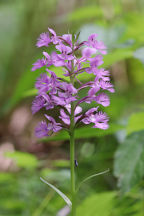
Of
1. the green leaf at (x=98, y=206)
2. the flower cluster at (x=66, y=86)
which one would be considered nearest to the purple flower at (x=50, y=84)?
the flower cluster at (x=66, y=86)

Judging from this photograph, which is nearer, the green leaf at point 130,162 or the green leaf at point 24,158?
the green leaf at point 130,162

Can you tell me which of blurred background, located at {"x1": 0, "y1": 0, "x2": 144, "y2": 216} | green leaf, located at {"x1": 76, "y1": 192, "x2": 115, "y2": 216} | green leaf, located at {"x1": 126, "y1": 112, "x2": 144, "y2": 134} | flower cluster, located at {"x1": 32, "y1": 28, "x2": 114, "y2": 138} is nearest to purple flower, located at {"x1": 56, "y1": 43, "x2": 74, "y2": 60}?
flower cluster, located at {"x1": 32, "y1": 28, "x2": 114, "y2": 138}

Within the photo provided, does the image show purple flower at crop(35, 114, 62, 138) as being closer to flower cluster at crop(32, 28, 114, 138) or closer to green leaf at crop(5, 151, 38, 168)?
flower cluster at crop(32, 28, 114, 138)

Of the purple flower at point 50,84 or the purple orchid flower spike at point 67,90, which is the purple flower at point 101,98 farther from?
the purple flower at point 50,84

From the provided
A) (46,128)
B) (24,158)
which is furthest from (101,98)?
(24,158)

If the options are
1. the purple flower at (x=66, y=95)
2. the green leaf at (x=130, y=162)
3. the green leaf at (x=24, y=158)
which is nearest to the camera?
the purple flower at (x=66, y=95)

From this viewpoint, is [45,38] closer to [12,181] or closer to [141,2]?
[12,181]

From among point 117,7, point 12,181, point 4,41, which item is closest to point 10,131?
point 4,41

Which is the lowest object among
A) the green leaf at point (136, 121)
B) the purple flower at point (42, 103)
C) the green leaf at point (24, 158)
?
the green leaf at point (24, 158)
